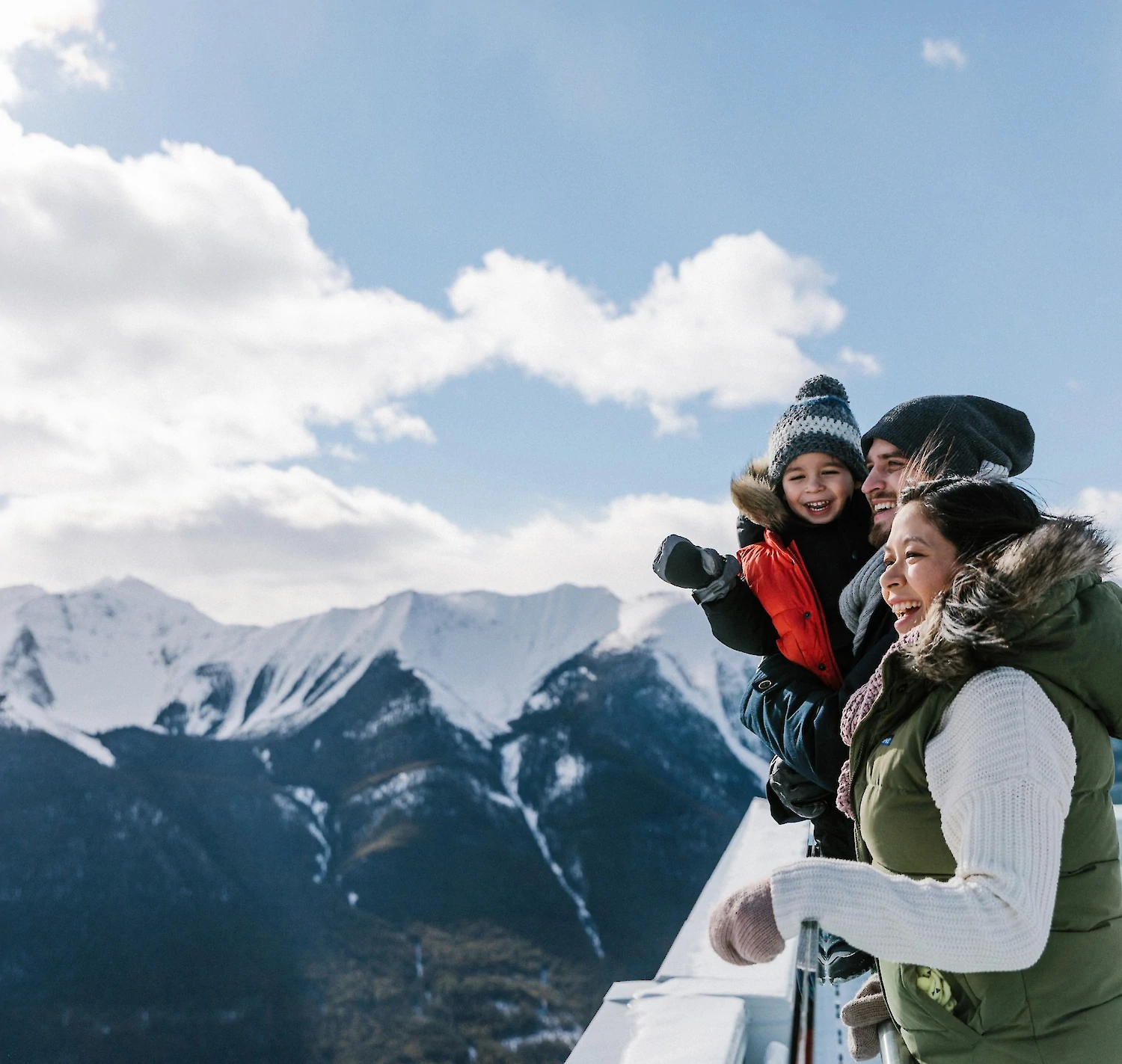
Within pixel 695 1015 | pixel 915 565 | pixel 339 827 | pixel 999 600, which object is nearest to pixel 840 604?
pixel 915 565

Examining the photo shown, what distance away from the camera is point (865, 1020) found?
4.05ft

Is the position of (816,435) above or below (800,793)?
above

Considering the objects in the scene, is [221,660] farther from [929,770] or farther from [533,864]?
[929,770]

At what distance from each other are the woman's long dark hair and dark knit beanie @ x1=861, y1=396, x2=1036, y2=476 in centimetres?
34

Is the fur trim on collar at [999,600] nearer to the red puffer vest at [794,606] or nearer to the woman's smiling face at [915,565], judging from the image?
the woman's smiling face at [915,565]

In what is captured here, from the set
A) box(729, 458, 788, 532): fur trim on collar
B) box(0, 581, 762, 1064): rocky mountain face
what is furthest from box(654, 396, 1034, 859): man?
box(0, 581, 762, 1064): rocky mountain face

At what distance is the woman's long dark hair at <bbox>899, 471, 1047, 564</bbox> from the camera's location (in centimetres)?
101

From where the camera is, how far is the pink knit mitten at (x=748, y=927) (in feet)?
2.79

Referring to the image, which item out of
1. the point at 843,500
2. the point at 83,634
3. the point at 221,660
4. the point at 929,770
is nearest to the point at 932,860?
the point at 929,770

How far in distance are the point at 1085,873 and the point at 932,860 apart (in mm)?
→ 149

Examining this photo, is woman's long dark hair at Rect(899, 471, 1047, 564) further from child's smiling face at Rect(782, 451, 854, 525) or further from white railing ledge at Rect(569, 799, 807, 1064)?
white railing ledge at Rect(569, 799, 807, 1064)

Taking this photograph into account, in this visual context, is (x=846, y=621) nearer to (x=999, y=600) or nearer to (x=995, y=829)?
(x=999, y=600)

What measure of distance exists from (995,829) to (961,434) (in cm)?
85

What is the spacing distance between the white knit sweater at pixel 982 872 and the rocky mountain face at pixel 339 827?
46908 millimetres
